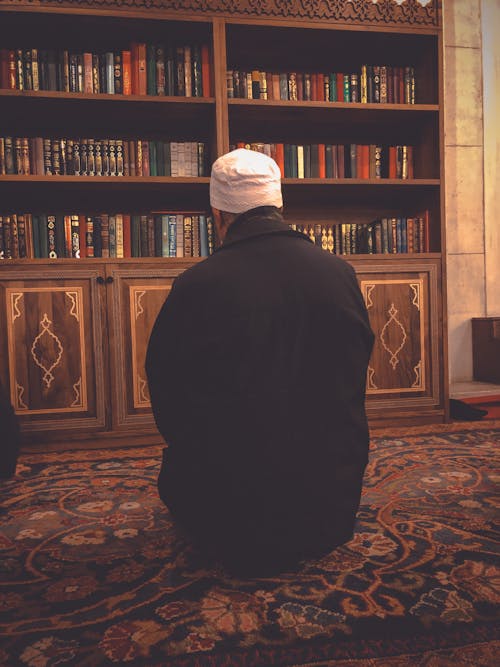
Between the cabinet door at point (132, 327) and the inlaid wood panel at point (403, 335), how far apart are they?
1.11 m

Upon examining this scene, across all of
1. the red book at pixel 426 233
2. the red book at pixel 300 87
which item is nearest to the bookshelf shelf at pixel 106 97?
the red book at pixel 300 87

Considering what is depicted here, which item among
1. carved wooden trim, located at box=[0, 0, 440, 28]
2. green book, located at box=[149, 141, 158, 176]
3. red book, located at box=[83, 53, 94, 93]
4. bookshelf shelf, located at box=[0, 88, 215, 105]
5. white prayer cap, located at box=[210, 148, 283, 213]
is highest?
carved wooden trim, located at box=[0, 0, 440, 28]

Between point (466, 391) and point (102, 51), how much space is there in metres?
2.93

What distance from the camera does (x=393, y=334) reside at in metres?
3.10

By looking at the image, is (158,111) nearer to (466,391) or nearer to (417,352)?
(417,352)

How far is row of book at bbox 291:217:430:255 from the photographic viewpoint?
322 centimetres

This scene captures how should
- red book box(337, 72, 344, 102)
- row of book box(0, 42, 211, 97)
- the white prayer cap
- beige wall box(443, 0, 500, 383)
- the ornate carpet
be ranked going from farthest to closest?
beige wall box(443, 0, 500, 383)
red book box(337, 72, 344, 102)
row of book box(0, 42, 211, 97)
the white prayer cap
the ornate carpet

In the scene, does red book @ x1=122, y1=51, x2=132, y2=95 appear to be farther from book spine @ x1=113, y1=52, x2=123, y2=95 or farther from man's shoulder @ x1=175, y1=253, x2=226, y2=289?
man's shoulder @ x1=175, y1=253, x2=226, y2=289

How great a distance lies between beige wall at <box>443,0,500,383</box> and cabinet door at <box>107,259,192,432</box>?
212 centimetres

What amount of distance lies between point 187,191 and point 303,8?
115 centimetres

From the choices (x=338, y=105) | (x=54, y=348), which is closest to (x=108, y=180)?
(x=54, y=348)

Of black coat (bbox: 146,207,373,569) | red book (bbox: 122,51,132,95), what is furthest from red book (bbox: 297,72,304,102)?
black coat (bbox: 146,207,373,569)

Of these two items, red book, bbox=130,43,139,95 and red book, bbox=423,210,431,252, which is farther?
red book, bbox=423,210,431,252

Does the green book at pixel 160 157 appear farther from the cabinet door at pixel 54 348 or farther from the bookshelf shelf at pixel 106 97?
the cabinet door at pixel 54 348
